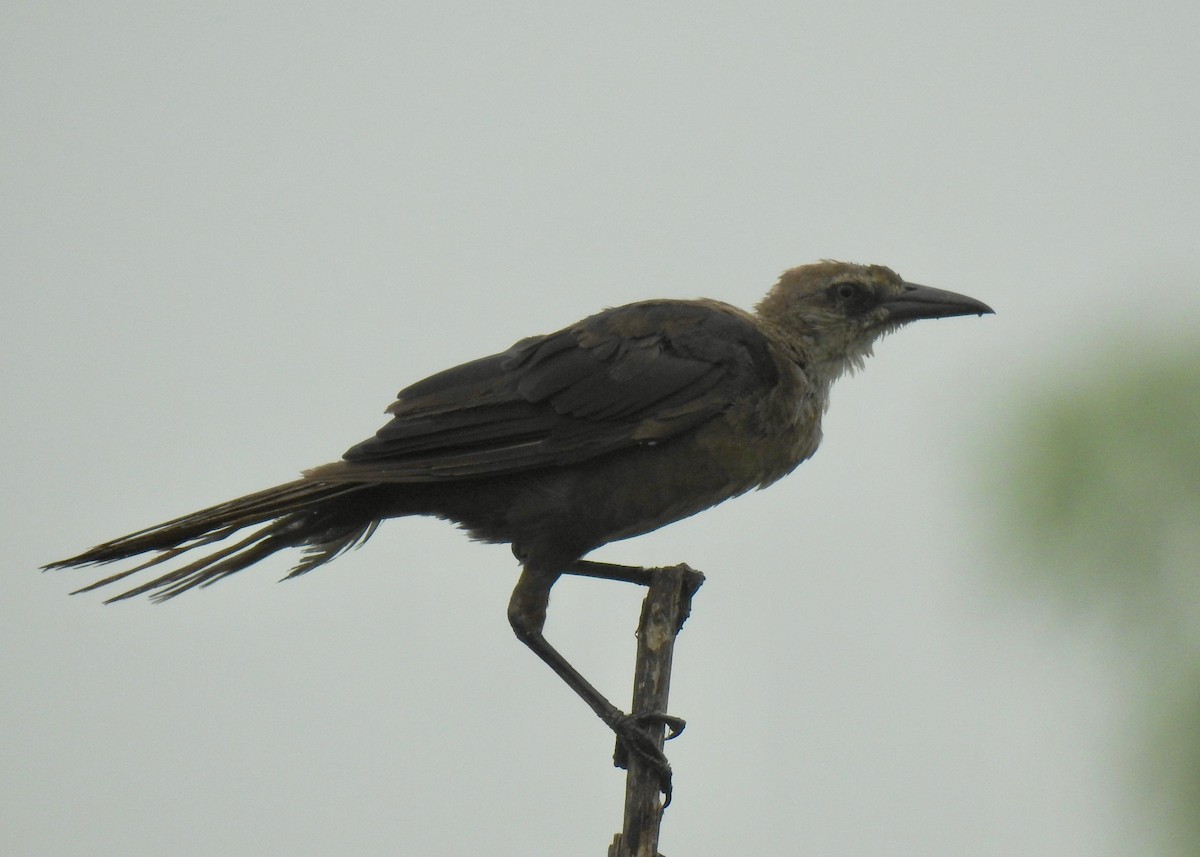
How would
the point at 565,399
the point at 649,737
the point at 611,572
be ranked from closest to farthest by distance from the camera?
the point at 649,737 < the point at 565,399 < the point at 611,572

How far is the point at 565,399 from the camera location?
5250 millimetres

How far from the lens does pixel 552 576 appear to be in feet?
17.3

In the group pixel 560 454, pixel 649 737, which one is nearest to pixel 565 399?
pixel 560 454

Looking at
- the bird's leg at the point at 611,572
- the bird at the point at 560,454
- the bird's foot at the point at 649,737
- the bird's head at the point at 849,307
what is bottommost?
the bird's foot at the point at 649,737

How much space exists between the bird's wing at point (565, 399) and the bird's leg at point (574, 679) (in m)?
0.48

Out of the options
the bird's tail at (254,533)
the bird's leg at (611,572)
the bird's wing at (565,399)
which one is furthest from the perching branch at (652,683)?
the bird's tail at (254,533)

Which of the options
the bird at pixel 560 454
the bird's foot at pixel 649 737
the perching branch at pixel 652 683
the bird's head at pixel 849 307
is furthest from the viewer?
the bird's head at pixel 849 307

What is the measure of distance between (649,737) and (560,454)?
3.78ft

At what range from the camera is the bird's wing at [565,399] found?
17.0 ft

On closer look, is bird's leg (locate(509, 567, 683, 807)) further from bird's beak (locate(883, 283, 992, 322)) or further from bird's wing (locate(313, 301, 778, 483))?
bird's beak (locate(883, 283, 992, 322))

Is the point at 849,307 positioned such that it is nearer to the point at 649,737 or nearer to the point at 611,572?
the point at 611,572

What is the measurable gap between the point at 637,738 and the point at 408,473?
1326 millimetres

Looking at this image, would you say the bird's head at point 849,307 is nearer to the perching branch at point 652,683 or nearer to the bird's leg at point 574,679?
the perching branch at point 652,683

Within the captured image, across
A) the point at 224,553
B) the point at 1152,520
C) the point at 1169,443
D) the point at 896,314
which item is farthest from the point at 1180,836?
the point at 224,553
